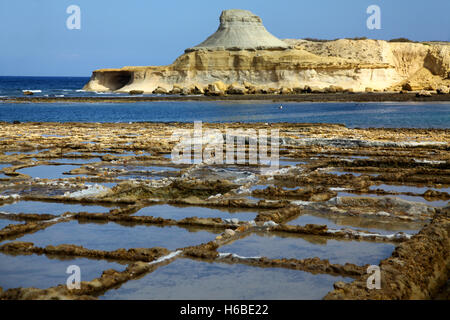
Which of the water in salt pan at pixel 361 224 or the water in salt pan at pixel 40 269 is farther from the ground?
the water in salt pan at pixel 361 224

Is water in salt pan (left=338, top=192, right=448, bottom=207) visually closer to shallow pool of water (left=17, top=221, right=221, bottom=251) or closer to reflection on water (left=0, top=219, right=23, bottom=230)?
shallow pool of water (left=17, top=221, right=221, bottom=251)

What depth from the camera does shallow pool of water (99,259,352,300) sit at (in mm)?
5082

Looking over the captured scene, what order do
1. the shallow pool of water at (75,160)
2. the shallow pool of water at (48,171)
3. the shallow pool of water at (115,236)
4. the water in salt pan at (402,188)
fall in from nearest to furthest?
the shallow pool of water at (115,236)
the water in salt pan at (402,188)
the shallow pool of water at (48,171)
the shallow pool of water at (75,160)

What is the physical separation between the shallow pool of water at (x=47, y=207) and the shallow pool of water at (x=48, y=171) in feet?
9.00

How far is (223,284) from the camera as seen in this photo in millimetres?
5387

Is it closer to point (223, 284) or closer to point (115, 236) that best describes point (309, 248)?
point (223, 284)

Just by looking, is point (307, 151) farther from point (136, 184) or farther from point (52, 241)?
point (52, 241)

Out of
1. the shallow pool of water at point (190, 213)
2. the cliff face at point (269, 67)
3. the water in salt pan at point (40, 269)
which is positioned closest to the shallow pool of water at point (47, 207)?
the shallow pool of water at point (190, 213)

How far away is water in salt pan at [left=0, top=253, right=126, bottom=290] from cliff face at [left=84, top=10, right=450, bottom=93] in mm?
69866

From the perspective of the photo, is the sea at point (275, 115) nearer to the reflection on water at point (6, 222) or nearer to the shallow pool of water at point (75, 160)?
the shallow pool of water at point (75, 160)

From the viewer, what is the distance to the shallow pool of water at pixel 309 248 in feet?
20.5
